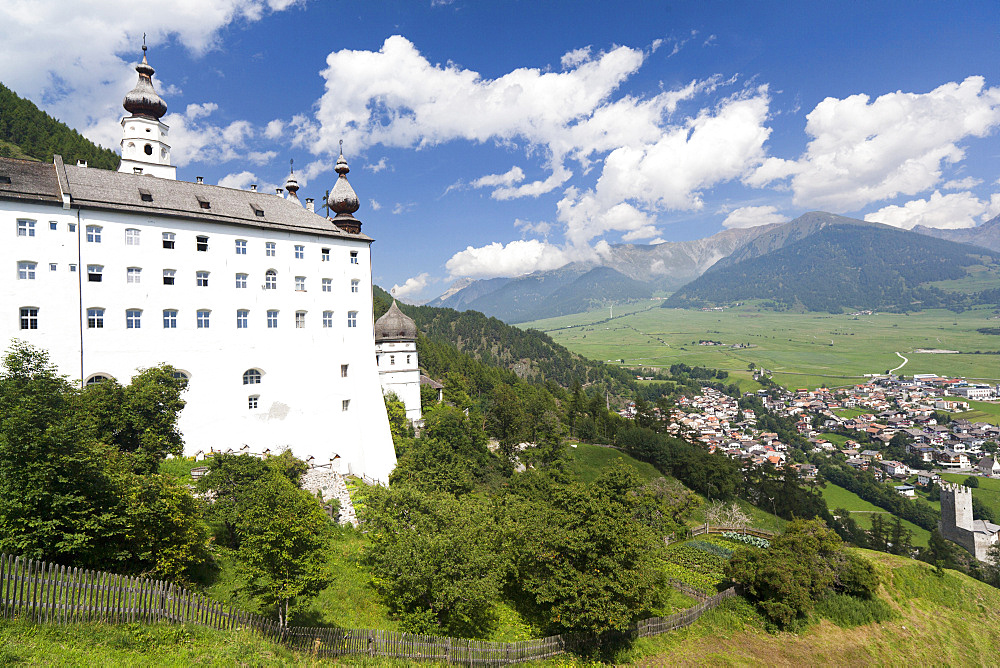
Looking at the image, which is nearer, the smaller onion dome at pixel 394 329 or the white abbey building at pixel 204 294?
the white abbey building at pixel 204 294

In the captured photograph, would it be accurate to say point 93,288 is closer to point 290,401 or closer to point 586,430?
point 290,401

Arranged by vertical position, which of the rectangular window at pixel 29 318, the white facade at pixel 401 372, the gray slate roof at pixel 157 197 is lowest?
the white facade at pixel 401 372

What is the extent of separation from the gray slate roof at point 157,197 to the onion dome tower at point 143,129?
10967 millimetres

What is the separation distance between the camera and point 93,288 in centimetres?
3194

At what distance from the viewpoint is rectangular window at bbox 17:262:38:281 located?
29906 mm

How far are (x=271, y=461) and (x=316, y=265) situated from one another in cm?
1726

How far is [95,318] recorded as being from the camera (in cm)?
3188

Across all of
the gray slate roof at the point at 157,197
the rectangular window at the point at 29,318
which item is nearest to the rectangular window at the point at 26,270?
the rectangular window at the point at 29,318

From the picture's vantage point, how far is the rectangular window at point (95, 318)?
31672mm

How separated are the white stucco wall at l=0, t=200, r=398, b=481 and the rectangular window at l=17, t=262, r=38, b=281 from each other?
1.02 feet

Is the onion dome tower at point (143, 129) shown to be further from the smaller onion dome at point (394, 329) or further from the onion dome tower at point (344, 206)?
the smaller onion dome at point (394, 329)

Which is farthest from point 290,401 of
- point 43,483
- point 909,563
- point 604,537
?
point 909,563

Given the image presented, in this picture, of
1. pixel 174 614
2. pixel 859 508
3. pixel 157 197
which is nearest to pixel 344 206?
pixel 157 197

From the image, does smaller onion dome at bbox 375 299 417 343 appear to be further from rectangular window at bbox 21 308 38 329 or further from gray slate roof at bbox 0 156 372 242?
rectangular window at bbox 21 308 38 329
